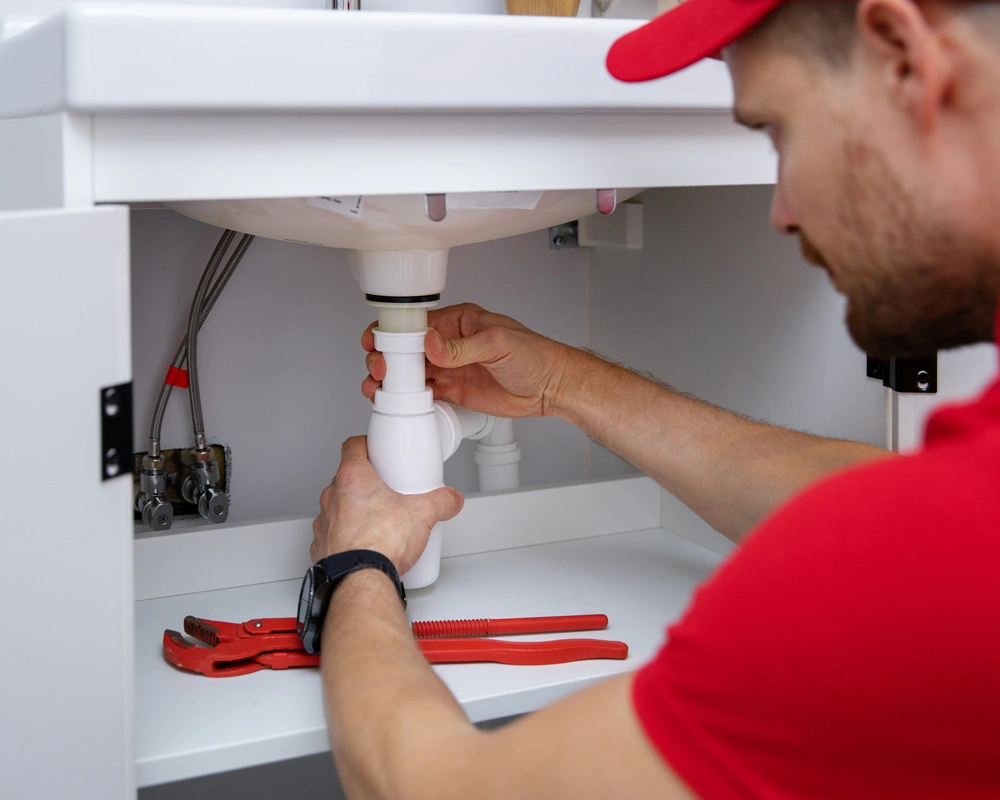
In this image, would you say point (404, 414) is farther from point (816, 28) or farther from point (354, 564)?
point (816, 28)

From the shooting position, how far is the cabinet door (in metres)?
0.51

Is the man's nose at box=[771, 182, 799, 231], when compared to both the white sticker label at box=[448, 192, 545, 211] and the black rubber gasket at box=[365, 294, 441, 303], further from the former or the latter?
the black rubber gasket at box=[365, 294, 441, 303]

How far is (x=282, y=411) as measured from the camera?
1.23 meters

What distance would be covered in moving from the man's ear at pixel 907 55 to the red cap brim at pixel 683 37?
0.06 m

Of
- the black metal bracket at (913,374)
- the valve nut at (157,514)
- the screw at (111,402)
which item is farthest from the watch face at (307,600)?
the black metal bracket at (913,374)

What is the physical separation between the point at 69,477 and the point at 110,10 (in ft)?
0.80

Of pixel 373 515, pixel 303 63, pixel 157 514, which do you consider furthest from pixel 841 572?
pixel 157 514

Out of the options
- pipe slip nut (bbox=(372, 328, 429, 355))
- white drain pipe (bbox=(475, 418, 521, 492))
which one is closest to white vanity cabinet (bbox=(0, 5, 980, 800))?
white drain pipe (bbox=(475, 418, 521, 492))

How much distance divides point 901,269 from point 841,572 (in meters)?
0.17

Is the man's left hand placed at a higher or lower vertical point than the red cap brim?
lower

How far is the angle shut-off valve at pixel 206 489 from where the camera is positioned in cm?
112

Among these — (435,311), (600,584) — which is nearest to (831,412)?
(600,584)

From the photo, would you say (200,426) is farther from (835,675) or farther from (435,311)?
(835,675)

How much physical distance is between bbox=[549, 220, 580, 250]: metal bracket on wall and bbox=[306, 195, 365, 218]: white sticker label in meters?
0.66
